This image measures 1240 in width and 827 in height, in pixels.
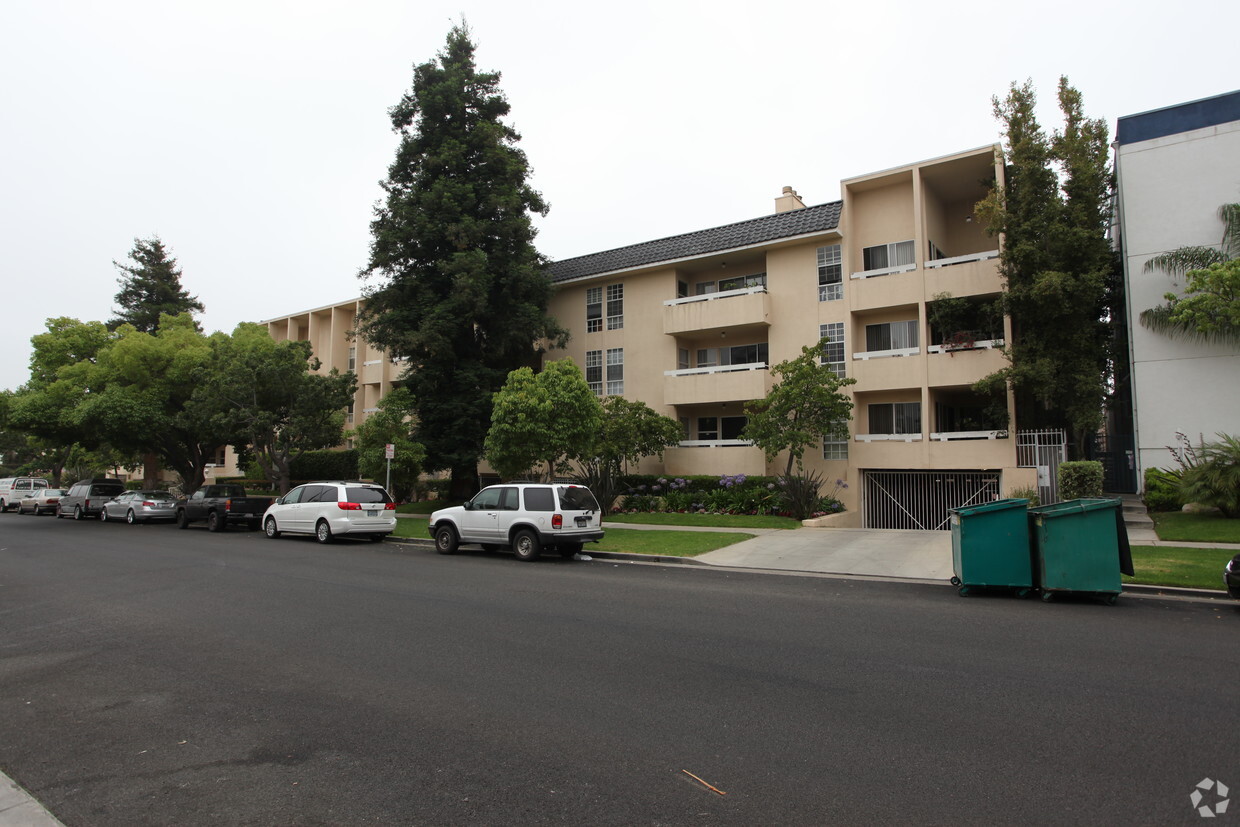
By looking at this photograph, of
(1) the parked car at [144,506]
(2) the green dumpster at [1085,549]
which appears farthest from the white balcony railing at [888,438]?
(1) the parked car at [144,506]

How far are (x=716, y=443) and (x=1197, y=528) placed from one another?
14001 mm

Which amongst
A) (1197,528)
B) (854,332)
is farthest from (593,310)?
(1197,528)

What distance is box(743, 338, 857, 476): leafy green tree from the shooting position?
22.2 metres

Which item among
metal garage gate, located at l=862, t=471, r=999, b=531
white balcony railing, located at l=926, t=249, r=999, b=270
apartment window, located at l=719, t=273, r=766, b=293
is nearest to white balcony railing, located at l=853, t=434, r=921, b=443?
metal garage gate, located at l=862, t=471, r=999, b=531

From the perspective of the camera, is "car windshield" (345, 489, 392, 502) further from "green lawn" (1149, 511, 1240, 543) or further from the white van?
the white van

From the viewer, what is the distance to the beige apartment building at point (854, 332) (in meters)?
22.7

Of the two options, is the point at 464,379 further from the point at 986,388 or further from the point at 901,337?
the point at 986,388

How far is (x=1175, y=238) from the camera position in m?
20.2

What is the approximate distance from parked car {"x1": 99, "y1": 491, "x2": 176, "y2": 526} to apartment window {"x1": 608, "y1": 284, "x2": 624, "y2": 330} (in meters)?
18.2

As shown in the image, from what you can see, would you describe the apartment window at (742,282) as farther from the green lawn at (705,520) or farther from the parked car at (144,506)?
the parked car at (144,506)

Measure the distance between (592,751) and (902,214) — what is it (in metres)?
24.2

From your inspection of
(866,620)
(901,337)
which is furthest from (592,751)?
(901,337)

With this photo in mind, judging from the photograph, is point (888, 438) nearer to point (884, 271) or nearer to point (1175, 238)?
point (884, 271)

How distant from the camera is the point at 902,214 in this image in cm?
2497
